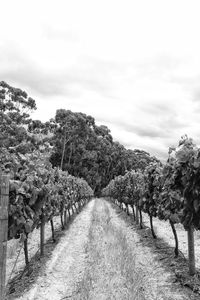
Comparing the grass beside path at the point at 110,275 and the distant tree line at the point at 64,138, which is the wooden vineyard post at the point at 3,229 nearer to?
the grass beside path at the point at 110,275

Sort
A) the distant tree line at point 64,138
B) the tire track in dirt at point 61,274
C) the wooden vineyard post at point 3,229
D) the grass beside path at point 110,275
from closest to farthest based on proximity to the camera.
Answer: the wooden vineyard post at point 3,229, the grass beside path at point 110,275, the tire track in dirt at point 61,274, the distant tree line at point 64,138

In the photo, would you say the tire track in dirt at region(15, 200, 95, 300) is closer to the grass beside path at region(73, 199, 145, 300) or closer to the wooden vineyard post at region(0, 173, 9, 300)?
the grass beside path at region(73, 199, 145, 300)

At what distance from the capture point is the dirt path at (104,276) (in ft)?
22.1

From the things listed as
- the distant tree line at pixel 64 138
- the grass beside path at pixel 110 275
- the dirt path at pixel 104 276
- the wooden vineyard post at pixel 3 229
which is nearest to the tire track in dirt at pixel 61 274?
the dirt path at pixel 104 276

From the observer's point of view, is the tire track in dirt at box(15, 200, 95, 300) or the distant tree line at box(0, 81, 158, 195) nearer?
the tire track in dirt at box(15, 200, 95, 300)

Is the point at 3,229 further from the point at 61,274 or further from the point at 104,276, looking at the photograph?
the point at 61,274

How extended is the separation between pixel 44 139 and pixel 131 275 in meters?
34.4

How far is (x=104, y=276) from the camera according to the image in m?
7.90

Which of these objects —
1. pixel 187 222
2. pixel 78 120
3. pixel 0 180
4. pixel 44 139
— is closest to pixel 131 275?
pixel 187 222

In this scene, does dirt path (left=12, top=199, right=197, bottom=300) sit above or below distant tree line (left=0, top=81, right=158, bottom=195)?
below

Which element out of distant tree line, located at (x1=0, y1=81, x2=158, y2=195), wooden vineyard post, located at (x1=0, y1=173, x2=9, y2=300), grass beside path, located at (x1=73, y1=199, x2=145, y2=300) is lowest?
grass beside path, located at (x1=73, y1=199, x2=145, y2=300)

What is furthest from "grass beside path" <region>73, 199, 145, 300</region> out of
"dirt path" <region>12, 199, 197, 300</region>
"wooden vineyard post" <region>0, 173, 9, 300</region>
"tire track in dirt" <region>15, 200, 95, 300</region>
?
"wooden vineyard post" <region>0, 173, 9, 300</region>

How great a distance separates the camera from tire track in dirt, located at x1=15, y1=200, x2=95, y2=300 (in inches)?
274

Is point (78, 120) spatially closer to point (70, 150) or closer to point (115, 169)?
point (70, 150)
